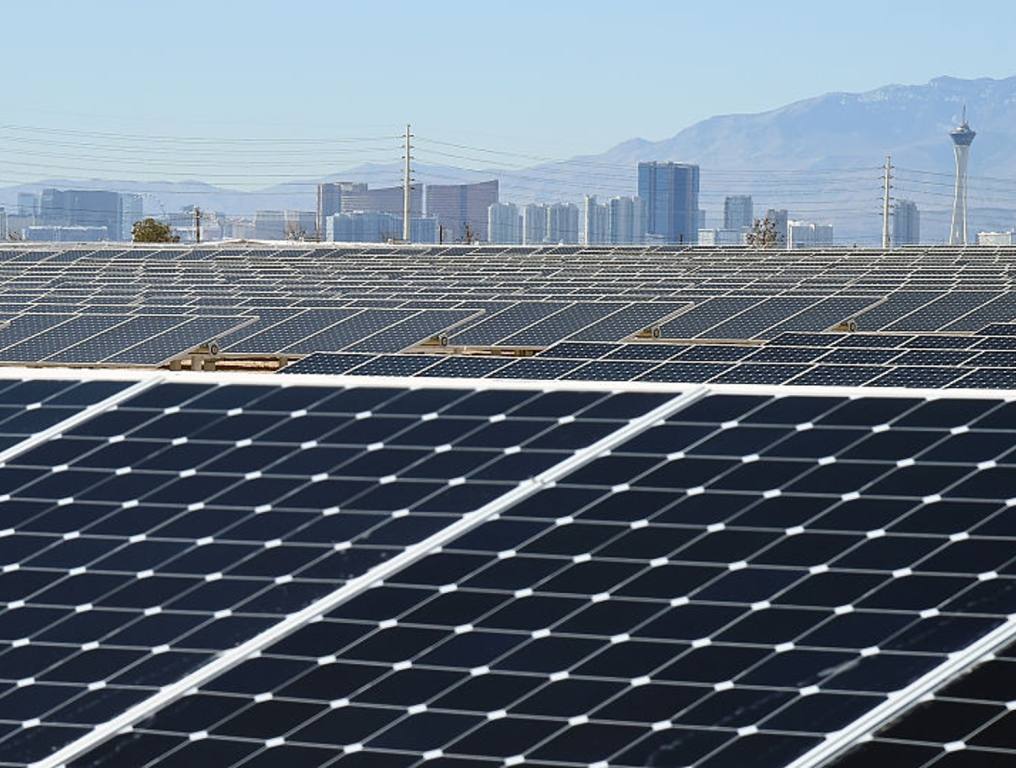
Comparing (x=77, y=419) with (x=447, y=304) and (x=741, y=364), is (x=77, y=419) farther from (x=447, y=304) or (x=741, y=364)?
(x=447, y=304)

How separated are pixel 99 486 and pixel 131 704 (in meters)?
2.73

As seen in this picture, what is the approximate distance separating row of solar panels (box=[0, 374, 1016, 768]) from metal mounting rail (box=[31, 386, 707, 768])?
2 cm

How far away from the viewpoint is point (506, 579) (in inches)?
438

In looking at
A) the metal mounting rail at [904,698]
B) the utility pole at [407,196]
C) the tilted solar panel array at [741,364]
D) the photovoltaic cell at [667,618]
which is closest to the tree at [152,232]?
the utility pole at [407,196]

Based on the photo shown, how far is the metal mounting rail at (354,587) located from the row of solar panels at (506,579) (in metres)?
0.02

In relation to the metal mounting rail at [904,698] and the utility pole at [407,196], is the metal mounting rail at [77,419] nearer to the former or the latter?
the metal mounting rail at [904,698]

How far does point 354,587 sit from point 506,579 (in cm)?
89

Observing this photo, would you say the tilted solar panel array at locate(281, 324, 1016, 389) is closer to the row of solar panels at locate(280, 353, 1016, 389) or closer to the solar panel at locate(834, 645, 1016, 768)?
the row of solar panels at locate(280, 353, 1016, 389)

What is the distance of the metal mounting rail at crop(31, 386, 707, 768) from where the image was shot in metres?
A: 10.4

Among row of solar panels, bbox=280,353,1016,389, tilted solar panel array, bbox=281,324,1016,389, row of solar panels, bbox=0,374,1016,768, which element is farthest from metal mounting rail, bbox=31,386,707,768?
row of solar panels, bbox=280,353,1016,389

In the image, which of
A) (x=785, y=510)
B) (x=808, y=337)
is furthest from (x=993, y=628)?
(x=808, y=337)

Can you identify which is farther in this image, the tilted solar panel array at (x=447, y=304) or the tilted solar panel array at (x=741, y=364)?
the tilted solar panel array at (x=447, y=304)

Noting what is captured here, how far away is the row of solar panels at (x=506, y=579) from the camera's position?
975 centimetres

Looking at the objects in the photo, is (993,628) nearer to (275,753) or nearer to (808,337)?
(275,753)
